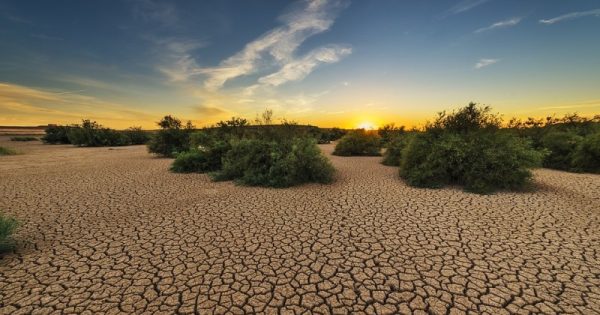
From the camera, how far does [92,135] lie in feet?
88.2

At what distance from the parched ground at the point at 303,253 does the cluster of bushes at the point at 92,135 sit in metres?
24.1

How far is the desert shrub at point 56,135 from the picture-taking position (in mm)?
30072

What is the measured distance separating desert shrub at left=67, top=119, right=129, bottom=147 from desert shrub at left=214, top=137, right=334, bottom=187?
25710mm

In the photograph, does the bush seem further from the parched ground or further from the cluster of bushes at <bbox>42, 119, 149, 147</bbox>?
the cluster of bushes at <bbox>42, 119, 149, 147</bbox>

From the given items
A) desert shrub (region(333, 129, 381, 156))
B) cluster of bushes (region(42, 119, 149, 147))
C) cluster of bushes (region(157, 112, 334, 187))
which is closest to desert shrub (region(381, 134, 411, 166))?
desert shrub (region(333, 129, 381, 156))

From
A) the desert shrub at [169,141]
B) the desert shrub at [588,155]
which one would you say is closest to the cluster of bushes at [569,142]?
the desert shrub at [588,155]

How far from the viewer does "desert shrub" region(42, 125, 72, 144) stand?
3007 centimetres

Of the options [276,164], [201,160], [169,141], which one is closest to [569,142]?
[276,164]

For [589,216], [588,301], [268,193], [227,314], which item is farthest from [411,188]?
[227,314]

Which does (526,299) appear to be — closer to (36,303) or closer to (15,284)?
(36,303)

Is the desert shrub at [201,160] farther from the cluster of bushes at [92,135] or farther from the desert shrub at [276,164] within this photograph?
the cluster of bushes at [92,135]

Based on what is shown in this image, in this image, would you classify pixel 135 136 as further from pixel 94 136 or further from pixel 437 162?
pixel 437 162

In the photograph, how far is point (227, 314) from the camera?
2.84 meters

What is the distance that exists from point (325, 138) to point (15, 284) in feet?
110
